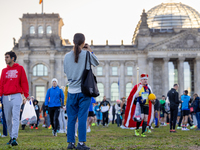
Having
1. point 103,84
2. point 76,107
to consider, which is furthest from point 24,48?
point 76,107

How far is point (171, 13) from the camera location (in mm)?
80875

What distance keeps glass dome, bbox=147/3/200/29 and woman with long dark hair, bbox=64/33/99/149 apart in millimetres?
70995

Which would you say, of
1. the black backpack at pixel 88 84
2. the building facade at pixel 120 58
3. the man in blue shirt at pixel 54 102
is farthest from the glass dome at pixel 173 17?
the black backpack at pixel 88 84

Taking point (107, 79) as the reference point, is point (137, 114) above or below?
below

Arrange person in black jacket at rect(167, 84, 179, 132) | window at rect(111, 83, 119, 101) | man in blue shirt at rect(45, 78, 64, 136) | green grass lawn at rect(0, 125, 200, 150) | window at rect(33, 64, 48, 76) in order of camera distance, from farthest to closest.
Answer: window at rect(111, 83, 119, 101) → window at rect(33, 64, 48, 76) → person in black jacket at rect(167, 84, 179, 132) → man in blue shirt at rect(45, 78, 64, 136) → green grass lawn at rect(0, 125, 200, 150)

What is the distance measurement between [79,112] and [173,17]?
7399 centimetres

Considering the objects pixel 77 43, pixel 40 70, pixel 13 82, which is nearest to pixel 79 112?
pixel 77 43

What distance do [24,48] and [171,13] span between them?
32.3 metres

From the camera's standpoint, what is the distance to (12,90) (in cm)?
1101

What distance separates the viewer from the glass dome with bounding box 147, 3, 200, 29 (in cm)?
7883

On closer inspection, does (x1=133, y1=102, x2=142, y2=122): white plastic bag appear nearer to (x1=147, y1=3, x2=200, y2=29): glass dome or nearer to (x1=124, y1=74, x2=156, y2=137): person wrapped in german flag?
(x1=124, y1=74, x2=156, y2=137): person wrapped in german flag

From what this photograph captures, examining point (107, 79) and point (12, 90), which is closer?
point (12, 90)

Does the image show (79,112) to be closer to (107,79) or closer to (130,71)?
(107,79)

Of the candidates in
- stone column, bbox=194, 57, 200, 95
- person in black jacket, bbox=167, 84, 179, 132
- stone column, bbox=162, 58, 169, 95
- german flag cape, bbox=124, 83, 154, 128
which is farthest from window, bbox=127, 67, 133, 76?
german flag cape, bbox=124, 83, 154, 128
